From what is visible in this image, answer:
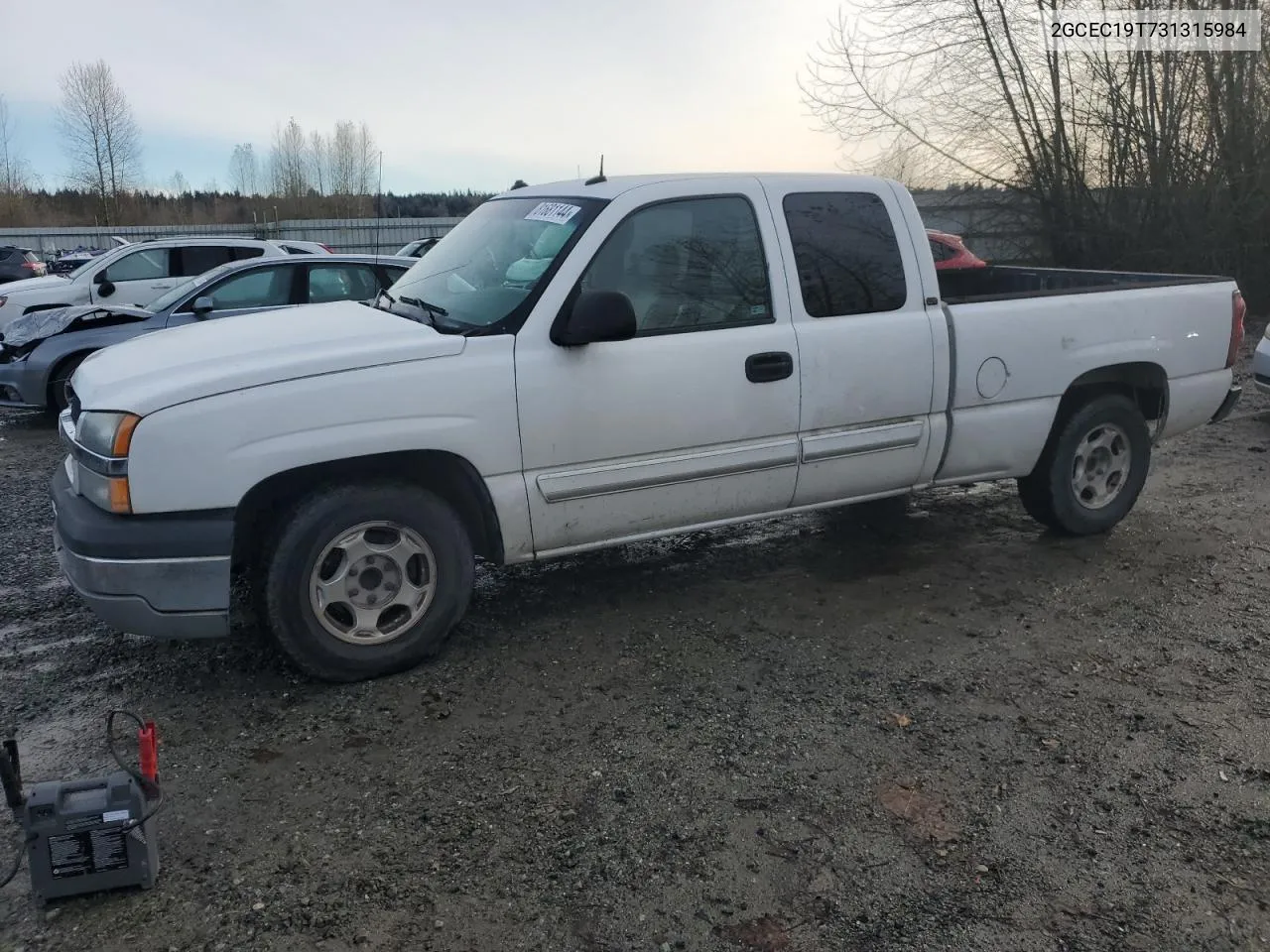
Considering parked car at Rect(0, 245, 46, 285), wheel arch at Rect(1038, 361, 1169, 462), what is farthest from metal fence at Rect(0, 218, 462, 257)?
wheel arch at Rect(1038, 361, 1169, 462)

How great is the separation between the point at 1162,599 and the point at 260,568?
412 centimetres

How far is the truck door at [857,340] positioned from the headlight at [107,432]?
8.93 feet

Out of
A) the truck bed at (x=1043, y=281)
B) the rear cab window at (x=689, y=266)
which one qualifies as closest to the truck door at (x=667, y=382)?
the rear cab window at (x=689, y=266)

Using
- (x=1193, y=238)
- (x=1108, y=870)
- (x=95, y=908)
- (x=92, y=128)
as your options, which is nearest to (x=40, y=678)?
(x=95, y=908)

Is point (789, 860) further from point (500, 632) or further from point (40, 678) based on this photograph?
point (40, 678)

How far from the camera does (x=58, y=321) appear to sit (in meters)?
9.95

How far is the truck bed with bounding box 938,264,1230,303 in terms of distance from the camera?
578 centimetres

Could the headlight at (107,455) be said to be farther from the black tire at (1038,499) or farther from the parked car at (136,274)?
the parked car at (136,274)

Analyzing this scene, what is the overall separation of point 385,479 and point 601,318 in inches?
41.4

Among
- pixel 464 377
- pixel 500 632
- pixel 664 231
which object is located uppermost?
pixel 664 231

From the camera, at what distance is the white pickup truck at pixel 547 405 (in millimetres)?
3719

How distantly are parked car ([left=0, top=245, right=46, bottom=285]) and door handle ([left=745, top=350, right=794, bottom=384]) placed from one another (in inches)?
911

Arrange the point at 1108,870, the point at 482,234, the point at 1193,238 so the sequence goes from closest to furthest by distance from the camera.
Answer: the point at 1108,870
the point at 482,234
the point at 1193,238

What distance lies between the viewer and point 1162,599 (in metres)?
A: 5.04
